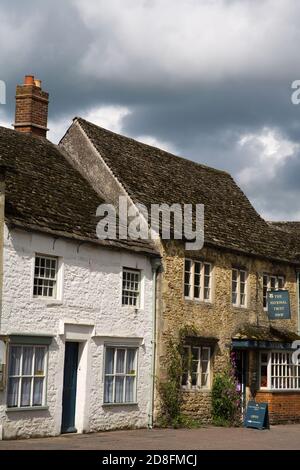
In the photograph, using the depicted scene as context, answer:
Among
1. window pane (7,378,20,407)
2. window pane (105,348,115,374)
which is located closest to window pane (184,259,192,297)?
window pane (105,348,115,374)

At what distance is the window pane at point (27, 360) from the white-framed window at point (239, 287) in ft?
29.9

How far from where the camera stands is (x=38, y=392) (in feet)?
61.5

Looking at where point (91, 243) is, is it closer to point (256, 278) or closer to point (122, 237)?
point (122, 237)

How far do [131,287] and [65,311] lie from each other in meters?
2.99

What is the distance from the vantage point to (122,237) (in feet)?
71.8

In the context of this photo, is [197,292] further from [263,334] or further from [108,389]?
[108,389]

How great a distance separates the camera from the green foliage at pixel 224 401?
2412 cm

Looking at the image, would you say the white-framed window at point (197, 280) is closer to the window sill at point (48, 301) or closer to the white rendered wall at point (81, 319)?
the white rendered wall at point (81, 319)

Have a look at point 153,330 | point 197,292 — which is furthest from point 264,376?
point 153,330

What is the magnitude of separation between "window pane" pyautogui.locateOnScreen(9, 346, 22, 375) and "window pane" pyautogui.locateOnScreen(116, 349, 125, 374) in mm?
3799

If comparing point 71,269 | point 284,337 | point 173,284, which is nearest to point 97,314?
point 71,269

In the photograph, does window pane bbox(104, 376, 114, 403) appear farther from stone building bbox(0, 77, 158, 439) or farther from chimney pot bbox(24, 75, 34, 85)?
chimney pot bbox(24, 75, 34, 85)

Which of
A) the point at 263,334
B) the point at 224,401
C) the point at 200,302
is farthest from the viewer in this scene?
the point at 263,334
